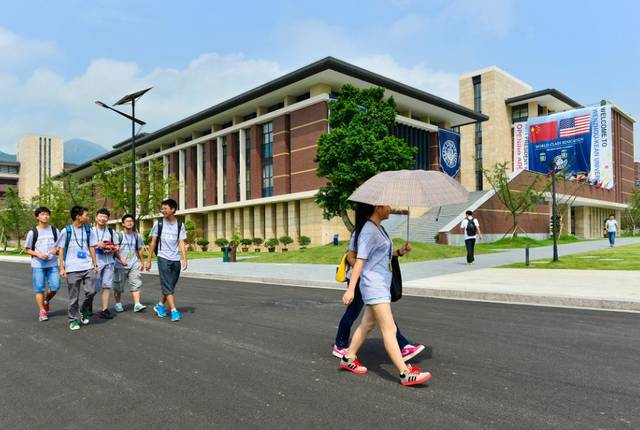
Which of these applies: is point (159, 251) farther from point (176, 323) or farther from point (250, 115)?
point (250, 115)

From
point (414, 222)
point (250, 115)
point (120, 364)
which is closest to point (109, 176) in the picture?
point (250, 115)

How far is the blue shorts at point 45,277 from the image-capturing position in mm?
7715

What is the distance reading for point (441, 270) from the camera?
50.8 feet

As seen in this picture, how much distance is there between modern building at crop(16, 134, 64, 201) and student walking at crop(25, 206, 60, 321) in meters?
125

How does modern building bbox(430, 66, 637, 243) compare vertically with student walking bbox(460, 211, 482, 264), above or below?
above

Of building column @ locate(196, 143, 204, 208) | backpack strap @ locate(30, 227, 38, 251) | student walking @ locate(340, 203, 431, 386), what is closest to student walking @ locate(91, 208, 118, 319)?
backpack strap @ locate(30, 227, 38, 251)

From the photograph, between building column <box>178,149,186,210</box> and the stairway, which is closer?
the stairway

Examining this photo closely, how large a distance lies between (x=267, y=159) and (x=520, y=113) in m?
38.7

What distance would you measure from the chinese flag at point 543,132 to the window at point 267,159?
30.0 metres

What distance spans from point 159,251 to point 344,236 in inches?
1179

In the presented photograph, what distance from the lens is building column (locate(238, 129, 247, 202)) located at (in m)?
44.3

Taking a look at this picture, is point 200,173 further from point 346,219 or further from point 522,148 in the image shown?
point 522,148

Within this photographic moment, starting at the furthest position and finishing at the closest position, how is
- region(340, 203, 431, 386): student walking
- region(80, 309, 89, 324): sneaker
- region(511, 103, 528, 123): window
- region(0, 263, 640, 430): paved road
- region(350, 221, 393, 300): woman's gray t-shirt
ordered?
region(511, 103, 528, 123): window
region(80, 309, 89, 324): sneaker
region(350, 221, 393, 300): woman's gray t-shirt
region(340, 203, 431, 386): student walking
region(0, 263, 640, 430): paved road

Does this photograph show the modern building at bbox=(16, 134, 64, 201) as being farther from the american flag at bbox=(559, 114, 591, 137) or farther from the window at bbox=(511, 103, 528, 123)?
the american flag at bbox=(559, 114, 591, 137)
